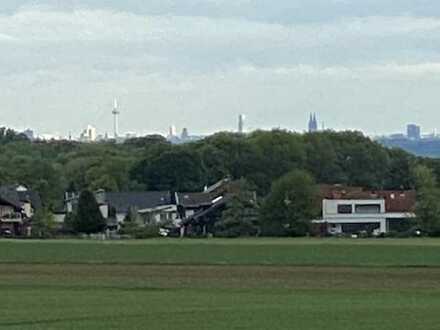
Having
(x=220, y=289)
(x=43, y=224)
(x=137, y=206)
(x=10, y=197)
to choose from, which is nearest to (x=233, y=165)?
(x=137, y=206)

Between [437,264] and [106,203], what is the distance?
8866cm

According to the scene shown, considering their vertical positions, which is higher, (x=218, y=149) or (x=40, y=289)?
(x=218, y=149)

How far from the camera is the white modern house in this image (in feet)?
436

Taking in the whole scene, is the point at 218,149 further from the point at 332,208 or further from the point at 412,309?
the point at 412,309

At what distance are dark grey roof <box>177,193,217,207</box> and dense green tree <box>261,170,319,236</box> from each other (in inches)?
810

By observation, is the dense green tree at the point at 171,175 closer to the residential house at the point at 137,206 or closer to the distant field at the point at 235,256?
the residential house at the point at 137,206

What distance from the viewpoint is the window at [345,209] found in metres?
134

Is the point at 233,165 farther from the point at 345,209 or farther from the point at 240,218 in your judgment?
the point at 240,218

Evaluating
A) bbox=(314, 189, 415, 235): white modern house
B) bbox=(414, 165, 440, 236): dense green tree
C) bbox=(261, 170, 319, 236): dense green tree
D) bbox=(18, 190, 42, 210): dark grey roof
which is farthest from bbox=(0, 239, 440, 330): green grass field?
bbox=(18, 190, 42, 210): dark grey roof

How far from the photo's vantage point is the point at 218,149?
15750 cm

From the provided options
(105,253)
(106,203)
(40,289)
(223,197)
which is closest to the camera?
(40,289)

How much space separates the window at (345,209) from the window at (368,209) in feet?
2.18

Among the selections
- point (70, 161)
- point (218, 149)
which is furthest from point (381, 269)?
point (70, 161)

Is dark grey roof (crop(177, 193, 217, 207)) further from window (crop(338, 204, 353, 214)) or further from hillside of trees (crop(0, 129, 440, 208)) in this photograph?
window (crop(338, 204, 353, 214))
